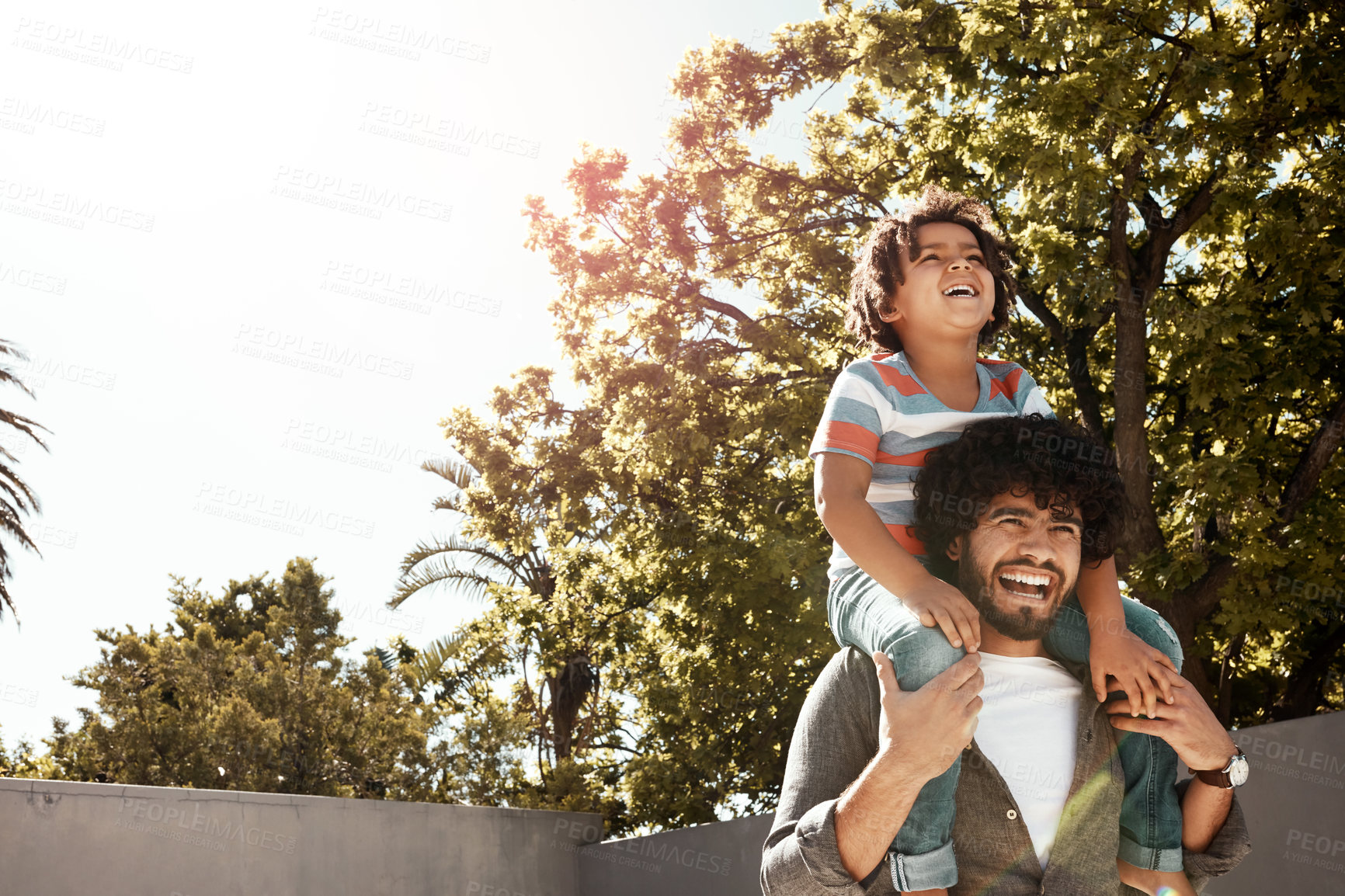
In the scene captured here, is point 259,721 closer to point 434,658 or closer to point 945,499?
point 434,658

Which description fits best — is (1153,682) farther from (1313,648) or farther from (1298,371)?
(1313,648)

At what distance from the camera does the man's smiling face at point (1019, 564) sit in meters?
2.01

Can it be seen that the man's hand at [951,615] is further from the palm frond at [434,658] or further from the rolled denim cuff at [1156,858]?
the palm frond at [434,658]

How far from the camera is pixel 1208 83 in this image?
313 inches

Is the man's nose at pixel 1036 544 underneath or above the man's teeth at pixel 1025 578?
above

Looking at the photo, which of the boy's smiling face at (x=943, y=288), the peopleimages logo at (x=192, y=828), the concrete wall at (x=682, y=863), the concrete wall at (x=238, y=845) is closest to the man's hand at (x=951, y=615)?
the boy's smiling face at (x=943, y=288)

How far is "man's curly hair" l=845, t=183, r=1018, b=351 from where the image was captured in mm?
2441

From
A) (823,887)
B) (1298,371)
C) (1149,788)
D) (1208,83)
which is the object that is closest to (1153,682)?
(1149,788)

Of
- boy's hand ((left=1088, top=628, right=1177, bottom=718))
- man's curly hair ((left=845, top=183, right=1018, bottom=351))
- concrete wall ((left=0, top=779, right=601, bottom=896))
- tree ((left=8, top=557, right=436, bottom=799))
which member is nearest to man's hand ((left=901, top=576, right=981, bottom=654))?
boy's hand ((left=1088, top=628, right=1177, bottom=718))

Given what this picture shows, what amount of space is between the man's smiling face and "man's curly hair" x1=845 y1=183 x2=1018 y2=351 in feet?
2.08

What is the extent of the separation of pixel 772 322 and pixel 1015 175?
2.94 meters

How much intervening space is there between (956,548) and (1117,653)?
35cm

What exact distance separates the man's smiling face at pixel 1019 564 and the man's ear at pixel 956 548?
13 mm

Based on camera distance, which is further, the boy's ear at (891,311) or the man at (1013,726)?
the boy's ear at (891,311)
